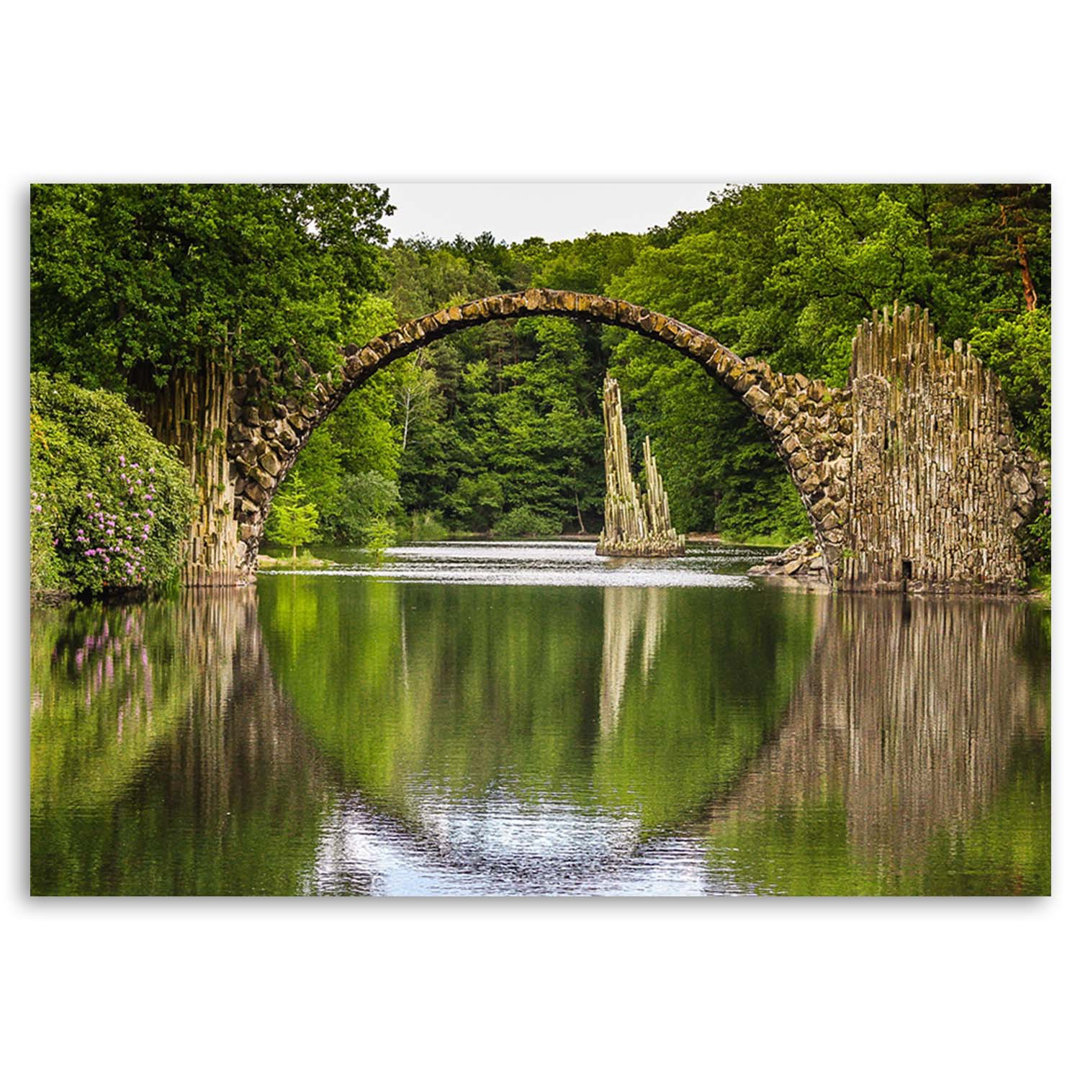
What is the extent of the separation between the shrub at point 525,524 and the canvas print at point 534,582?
18.5ft

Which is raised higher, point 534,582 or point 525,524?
point 525,524

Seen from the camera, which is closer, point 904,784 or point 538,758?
point 904,784

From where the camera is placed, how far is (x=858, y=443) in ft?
58.6

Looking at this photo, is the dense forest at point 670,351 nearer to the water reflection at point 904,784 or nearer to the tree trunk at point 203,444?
the tree trunk at point 203,444

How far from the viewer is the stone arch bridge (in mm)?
16344

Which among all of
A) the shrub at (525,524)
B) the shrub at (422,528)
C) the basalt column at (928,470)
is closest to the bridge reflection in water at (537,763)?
the basalt column at (928,470)

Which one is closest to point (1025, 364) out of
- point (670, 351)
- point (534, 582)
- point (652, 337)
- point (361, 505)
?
point (652, 337)

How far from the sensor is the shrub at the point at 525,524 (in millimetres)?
31359

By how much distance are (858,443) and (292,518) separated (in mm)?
11893

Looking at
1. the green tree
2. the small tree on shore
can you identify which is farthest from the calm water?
the small tree on shore

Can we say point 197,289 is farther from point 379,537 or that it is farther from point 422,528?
point 422,528

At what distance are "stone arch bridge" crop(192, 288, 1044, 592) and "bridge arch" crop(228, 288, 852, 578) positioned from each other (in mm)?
16

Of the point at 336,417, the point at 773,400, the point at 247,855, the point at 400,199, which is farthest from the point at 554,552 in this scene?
the point at 247,855

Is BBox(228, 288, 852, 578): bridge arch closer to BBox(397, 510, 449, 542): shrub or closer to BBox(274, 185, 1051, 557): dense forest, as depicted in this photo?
BBox(274, 185, 1051, 557): dense forest
